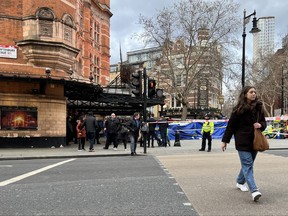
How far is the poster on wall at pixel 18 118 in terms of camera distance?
17.0 meters

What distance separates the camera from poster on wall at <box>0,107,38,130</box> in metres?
17.0

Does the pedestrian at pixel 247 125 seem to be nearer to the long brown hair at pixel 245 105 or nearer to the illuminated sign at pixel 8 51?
the long brown hair at pixel 245 105

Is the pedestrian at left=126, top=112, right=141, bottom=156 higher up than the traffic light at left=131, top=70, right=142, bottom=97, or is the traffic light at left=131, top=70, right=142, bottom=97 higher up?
the traffic light at left=131, top=70, right=142, bottom=97

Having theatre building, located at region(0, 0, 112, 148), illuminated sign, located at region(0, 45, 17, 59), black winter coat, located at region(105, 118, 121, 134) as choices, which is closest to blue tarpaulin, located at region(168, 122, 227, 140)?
theatre building, located at region(0, 0, 112, 148)

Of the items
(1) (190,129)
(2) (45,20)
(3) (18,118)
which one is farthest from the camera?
(1) (190,129)

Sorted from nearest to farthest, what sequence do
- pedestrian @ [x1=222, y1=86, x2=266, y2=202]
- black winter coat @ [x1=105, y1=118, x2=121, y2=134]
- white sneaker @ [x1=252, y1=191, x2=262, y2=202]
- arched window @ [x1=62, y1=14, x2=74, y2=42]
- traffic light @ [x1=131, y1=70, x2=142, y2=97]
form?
white sneaker @ [x1=252, y1=191, x2=262, y2=202]
pedestrian @ [x1=222, y1=86, x2=266, y2=202]
traffic light @ [x1=131, y1=70, x2=142, y2=97]
black winter coat @ [x1=105, y1=118, x2=121, y2=134]
arched window @ [x1=62, y1=14, x2=74, y2=42]

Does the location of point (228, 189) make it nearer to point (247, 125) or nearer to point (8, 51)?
point (247, 125)

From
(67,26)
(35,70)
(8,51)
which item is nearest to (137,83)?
(35,70)

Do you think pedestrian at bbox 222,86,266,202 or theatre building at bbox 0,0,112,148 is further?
theatre building at bbox 0,0,112,148

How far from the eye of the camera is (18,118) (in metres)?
17.2

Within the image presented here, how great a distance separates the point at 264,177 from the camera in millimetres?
7664

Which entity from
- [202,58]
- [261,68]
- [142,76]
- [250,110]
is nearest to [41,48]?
[142,76]

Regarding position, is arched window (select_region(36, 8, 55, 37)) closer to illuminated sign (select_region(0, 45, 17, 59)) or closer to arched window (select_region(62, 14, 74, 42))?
arched window (select_region(62, 14, 74, 42))

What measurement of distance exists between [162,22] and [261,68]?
20.0 meters
